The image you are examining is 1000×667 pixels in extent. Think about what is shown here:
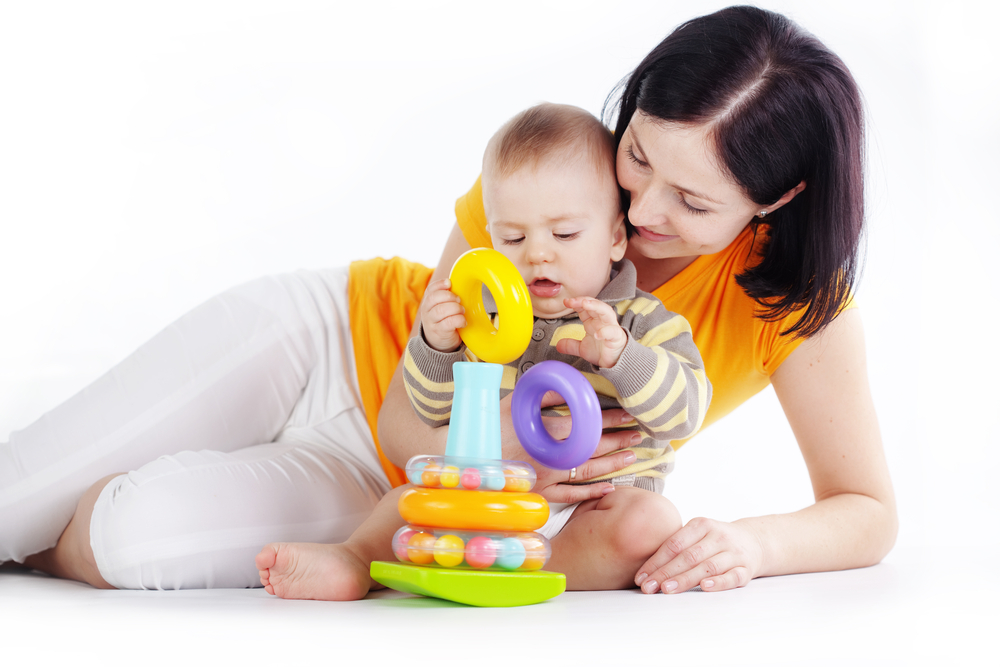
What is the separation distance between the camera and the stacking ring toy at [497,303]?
1275 mm

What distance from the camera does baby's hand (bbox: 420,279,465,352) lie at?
1.38 metres

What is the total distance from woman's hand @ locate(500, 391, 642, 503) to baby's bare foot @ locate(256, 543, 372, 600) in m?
0.35

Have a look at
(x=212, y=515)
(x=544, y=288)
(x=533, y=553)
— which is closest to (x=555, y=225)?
(x=544, y=288)

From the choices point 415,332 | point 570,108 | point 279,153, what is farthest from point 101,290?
point 570,108

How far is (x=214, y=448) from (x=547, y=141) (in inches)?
39.5

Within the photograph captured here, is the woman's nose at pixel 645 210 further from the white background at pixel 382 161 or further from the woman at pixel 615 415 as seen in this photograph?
the white background at pixel 382 161

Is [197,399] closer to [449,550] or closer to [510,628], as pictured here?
[449,550]

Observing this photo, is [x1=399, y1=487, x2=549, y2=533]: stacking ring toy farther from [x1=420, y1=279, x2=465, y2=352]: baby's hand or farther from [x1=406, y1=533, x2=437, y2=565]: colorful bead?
[x1=420, y1=279, x2=465, y2=352]: baby's hand

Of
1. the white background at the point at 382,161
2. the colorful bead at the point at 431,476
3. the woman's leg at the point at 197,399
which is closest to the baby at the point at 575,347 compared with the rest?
the colorful bead at the point at 431,476

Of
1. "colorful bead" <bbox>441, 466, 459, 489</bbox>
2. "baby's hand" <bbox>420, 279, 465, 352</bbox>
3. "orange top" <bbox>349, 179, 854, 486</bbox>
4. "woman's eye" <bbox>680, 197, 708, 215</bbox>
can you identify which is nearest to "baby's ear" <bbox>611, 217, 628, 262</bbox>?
"woman's eye" <bbox>680, 197, 708, 215</bbox>

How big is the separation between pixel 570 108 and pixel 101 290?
2.02 metres

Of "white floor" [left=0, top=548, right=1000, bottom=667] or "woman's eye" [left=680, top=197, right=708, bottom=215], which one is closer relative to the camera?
"white floor" [left=0, top=548, right=1000, bottom=667]

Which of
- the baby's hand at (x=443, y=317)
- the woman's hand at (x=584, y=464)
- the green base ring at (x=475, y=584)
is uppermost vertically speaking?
the baby's hand at (x=443, y=317)

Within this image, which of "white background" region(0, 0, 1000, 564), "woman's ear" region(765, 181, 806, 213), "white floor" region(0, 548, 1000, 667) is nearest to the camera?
"white floor" region(0, 548, 1000, 667)
